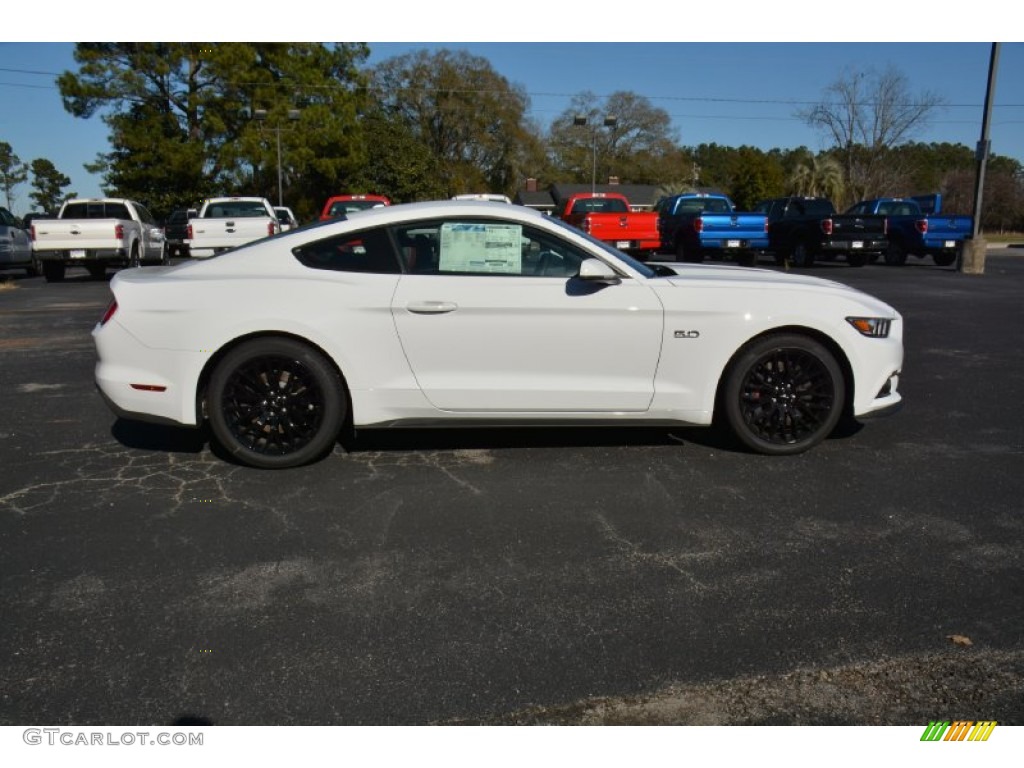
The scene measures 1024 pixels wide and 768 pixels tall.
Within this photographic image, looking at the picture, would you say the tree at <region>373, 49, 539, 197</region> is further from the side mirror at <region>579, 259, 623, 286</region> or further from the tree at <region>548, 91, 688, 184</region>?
the side mirror at <region>579, 259, 623, 286</region>

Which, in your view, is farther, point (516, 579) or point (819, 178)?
point (819, 178)

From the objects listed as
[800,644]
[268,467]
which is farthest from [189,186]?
[800,644]

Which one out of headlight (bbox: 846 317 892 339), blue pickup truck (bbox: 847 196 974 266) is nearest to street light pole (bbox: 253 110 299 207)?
blue pickup truck (bbox: 847 196 974 266)

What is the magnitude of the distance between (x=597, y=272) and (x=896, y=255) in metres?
19.6

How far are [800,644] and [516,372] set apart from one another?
89.2 inches

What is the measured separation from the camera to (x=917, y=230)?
20.2 meters

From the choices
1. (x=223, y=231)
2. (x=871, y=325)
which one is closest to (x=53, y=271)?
(x=223, y=231)

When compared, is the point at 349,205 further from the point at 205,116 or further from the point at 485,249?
the point at 205,116

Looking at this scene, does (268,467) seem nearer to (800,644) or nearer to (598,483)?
(598,483)

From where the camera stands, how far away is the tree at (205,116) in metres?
41.7

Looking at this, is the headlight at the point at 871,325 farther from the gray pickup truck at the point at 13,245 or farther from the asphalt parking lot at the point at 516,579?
the gray pickup truck at the point at 13,245

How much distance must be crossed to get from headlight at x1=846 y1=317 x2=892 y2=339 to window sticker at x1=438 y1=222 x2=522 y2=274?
6.57 ft

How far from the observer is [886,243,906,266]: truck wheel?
21248 millimetres

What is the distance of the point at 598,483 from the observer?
4.43 m
